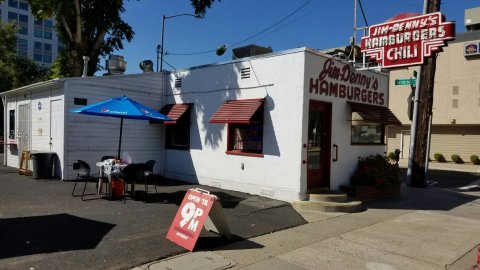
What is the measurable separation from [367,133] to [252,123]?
148 inches

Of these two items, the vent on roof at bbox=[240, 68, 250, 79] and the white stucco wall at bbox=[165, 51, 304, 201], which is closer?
the white stucco wall at bbox=[165, 51, 304, 201]

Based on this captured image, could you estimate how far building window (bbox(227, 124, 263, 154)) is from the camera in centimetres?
1038

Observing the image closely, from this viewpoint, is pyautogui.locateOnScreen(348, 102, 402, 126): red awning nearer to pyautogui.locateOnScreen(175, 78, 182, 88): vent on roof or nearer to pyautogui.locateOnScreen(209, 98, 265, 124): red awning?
pyautogui.locateOnScreen(209, 98, 265, 124): red awning

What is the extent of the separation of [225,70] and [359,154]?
14.8 ft

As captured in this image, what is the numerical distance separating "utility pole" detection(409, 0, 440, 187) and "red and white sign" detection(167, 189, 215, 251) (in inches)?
388

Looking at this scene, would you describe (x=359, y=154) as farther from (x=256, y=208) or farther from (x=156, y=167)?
(x=156, y=167)

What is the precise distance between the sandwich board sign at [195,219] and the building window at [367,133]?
5987 millimetres

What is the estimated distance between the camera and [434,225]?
26.5 ft

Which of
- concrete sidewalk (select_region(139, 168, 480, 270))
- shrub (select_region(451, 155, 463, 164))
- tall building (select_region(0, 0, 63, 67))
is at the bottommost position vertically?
concrete sidewalk (select_region(139, 168, 480, 270))

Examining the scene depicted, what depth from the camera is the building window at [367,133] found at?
11.2 metres

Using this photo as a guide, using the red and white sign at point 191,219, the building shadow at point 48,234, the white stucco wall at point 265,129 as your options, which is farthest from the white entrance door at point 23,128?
the red and white sign at point 191,219

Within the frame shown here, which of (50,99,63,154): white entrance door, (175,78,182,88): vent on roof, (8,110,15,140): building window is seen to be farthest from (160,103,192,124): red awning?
(8,110,15,140): building window

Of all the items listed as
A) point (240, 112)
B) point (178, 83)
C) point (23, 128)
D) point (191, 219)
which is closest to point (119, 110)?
point (240, 112)

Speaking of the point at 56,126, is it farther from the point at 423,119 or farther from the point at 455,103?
the point at 455,103
